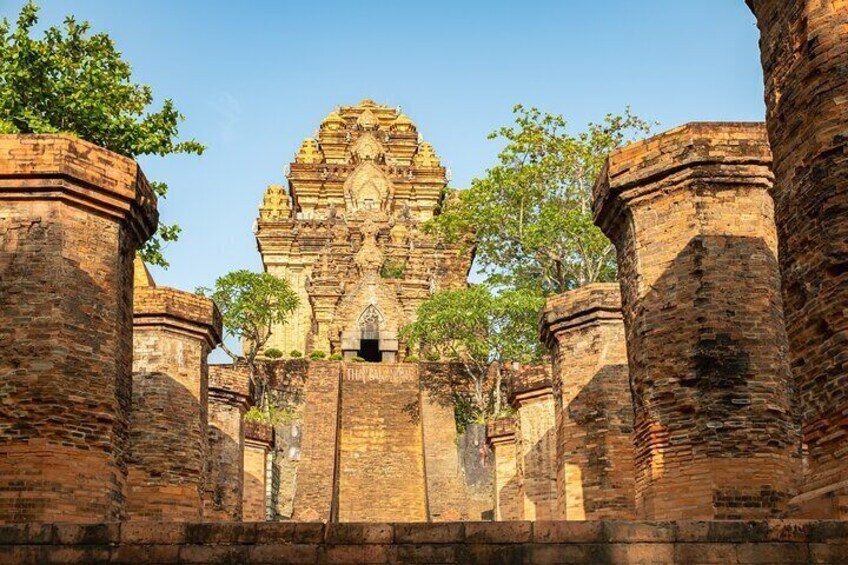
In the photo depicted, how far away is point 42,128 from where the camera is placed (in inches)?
810

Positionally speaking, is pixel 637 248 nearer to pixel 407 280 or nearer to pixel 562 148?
pixel 562 148

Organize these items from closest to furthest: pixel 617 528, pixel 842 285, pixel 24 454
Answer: pixel 617 528 < pixel 842 285 < pixel 24 454

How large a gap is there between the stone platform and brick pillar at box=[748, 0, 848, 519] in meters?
0.70

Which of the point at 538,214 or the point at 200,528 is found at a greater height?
the point at 538,214

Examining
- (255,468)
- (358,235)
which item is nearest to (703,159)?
(255,468)

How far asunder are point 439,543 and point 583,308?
342 inches

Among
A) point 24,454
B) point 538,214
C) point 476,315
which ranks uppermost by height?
point 538,214

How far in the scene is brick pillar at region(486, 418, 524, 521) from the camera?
73.0ft

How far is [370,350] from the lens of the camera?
42000mm

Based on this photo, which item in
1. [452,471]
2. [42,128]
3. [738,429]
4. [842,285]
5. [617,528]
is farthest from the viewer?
[452,471]

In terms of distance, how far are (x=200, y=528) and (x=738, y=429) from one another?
19.1 ft

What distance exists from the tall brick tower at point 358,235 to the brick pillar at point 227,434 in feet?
66.5

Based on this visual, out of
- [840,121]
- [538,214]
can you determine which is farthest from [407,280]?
[840,121]

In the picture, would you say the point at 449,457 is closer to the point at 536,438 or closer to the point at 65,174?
the point at 536,438
